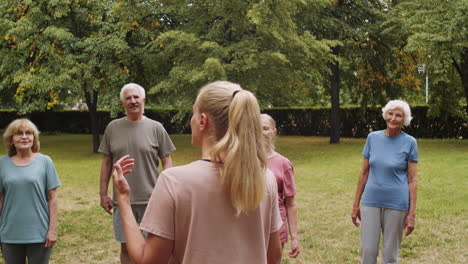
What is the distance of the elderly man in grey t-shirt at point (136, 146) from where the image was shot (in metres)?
4.88

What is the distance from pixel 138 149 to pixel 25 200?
1.18 m

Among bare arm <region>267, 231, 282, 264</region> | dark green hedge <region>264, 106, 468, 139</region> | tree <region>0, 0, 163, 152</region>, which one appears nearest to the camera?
bare arm <region>267, 231, 282, 264</region>

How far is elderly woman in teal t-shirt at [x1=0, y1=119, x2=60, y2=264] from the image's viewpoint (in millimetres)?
4008

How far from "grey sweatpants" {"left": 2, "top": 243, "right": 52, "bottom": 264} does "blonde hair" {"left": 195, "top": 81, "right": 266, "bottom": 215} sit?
2.69 metres

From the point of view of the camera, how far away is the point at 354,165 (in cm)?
1579

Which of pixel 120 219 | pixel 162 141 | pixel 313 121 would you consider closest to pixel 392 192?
pixel 162 141

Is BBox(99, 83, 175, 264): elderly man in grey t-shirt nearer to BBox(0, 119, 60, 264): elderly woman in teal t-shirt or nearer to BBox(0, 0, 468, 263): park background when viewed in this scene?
BBox(0, 119, 60, 264): elderly woman in teal t-shirt

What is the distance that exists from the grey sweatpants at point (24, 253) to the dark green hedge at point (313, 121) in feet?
61.9

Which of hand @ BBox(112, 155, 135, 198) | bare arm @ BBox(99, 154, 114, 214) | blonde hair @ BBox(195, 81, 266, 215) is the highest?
blonde hair @ BBox(195, 81, 266, 215)

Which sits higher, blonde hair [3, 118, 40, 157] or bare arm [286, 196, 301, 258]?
blonde hair [3, 118, 40, 157]

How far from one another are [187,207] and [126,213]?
11.9 inches

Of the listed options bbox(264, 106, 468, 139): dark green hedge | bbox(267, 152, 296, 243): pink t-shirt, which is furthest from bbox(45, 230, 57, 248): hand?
bbox(264, 106, 468, 139): dark green hedge

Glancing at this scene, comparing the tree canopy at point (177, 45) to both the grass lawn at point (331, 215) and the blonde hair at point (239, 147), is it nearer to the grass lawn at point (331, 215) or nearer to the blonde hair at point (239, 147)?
the grass lawn at point (331, 215)

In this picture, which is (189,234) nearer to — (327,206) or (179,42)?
(327,206)
